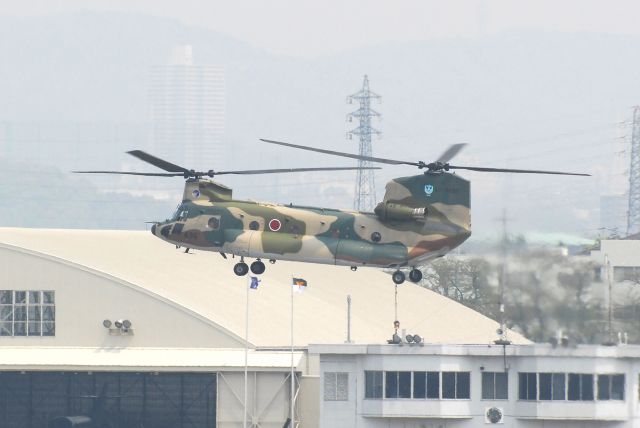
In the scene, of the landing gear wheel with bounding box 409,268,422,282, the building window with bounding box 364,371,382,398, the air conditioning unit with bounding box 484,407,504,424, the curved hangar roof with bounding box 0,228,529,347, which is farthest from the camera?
the curved hangar roof with bounding box 0,228,529,347

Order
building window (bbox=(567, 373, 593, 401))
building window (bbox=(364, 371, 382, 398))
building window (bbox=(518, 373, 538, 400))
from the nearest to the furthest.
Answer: building window (bbox=(567, 373, 593, 401))
building window (bbox=(518, 373, 538, 400))
building window (bbox=(364, 371, 382, 398))

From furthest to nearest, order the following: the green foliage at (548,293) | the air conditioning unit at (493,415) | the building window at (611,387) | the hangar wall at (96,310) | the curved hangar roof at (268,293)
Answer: the curved hangar roof at (268,293) < the hangar wall at (96,310) < the air conditioning unit at (493,415) < the building window at (611,387) < the green foliage at (548,293)

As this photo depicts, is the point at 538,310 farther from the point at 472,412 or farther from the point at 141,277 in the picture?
the point at 141,277

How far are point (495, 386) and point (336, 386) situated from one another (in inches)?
401

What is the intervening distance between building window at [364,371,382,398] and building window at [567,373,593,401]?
12071 millimetres

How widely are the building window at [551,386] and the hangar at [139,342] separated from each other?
54.1 ft

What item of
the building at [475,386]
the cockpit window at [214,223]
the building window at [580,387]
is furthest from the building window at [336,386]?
the cockpit window at [214,223]

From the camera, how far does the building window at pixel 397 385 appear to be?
127 m

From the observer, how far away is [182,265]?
554 feet

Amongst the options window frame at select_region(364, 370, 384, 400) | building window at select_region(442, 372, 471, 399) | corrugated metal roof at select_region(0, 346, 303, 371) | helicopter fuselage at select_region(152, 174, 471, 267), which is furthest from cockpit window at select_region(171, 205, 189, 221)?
corrugated metal roof at select_region(0, 346, 303, 371)

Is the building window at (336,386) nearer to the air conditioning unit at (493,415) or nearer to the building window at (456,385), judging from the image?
the building window at (456,385)

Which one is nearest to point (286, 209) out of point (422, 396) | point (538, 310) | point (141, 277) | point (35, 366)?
point (538, 310)

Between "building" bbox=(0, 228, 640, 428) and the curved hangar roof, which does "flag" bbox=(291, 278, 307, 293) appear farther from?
the curved hangar roof

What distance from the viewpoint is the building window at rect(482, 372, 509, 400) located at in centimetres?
12656
